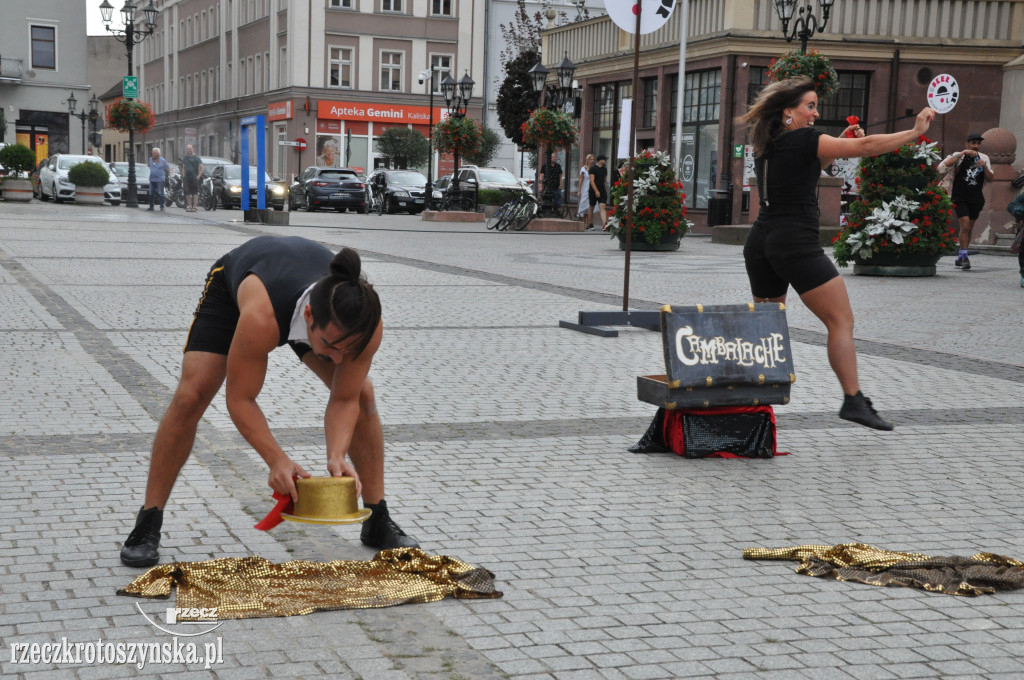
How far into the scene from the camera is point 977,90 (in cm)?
2994

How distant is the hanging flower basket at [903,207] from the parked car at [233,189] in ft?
77.1

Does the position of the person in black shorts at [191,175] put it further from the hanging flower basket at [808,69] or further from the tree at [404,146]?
the hanging flower basket at [808,69]

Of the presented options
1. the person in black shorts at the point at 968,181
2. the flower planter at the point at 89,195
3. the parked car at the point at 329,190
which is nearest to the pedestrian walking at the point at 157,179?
the flower planter at the point at 89,195

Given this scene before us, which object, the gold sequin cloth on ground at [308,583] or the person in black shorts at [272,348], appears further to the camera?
the gold sequin cloth on ground at [308,583]

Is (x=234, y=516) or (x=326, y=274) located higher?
(x=326, y=274)

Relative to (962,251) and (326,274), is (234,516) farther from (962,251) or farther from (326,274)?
(962,251)

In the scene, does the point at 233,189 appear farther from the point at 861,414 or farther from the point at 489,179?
the point at 861,414

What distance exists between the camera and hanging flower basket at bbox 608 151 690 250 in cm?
2038

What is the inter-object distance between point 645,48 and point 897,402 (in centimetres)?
2772

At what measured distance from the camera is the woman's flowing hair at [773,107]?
630 centimetres

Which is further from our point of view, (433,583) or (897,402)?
Result: (897,402)

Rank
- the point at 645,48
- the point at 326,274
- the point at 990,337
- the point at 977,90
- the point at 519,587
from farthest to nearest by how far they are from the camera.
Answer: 1. the point at 645,48
2. the point at 977,90
3. the point at 990,337
4. the point at 519,587
5. the point at 326,274

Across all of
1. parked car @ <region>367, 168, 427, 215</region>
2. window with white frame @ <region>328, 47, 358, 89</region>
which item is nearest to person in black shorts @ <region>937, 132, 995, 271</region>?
parked car @ <region>367, 168, 427, 215</region>

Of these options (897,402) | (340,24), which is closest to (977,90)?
(897,402)
